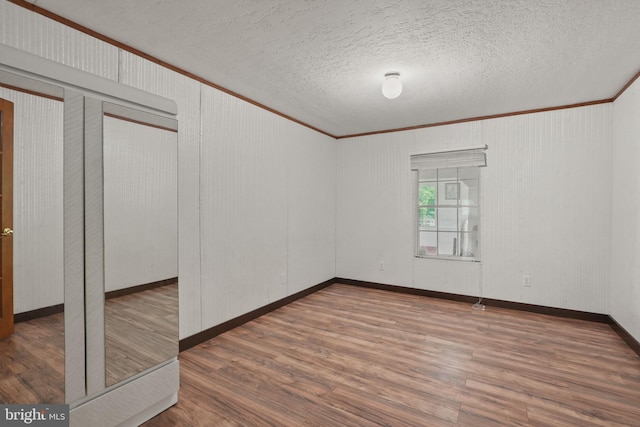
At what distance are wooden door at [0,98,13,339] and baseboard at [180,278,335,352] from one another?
1458 millimetres

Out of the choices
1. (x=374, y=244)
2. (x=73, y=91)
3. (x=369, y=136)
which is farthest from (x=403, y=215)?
(x=73, y=91)

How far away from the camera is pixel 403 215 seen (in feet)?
15.3

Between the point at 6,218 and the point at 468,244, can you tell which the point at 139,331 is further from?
the point at 468,244

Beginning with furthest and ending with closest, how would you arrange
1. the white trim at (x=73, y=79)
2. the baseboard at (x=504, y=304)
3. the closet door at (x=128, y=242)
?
the baseboard at (x=504, y=304), the closet door at (x=128, y=242), the white trim at (x=73, y=79)

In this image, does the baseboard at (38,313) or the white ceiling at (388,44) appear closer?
the baseboard at (38,313)

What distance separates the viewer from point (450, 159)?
4.27m

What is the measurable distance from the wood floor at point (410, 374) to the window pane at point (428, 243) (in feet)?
3.73

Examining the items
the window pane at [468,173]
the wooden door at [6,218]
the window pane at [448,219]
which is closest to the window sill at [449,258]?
the window pane at [448,219]

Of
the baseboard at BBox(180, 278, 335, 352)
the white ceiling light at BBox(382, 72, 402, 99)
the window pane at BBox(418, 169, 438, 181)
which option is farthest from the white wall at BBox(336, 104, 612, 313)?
the white ceiling light at BBox(382, 72, 402, 99)

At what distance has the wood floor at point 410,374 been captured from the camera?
6.12 ft

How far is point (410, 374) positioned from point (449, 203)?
2704mm

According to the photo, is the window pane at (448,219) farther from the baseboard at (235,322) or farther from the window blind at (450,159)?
the baseboard at (235,322)

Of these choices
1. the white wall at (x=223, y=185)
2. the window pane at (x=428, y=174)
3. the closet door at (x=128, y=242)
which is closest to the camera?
the closet door at (x=128, y=242)

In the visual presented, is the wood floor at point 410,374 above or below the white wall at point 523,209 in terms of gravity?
below
